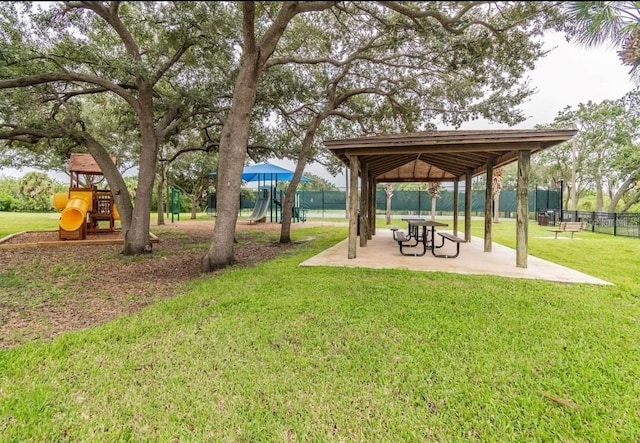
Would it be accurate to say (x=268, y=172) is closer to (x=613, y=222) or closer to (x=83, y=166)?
(x=83, y=166)

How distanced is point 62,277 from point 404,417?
17.6 feet

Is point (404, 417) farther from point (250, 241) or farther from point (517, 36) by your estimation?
point (250, 241)

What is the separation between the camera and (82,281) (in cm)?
481

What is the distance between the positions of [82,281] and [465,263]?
6.12 metres

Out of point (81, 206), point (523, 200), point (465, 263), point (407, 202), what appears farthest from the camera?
point (407, 202)

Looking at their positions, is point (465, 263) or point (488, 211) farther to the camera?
A: point (488, 211)

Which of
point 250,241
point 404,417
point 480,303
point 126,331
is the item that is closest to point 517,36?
point 480,303

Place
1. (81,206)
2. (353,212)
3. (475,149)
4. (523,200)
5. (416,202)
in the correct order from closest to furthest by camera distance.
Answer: (523,200) → (475,149) → (353,212) → (81,206) → (416,202)

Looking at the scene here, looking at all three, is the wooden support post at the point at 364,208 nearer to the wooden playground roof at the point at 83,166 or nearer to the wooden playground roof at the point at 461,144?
the wooden playground roof at the point at 461,144

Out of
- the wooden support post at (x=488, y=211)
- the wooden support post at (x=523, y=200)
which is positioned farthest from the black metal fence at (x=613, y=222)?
the wooden support post at (x=523, y=200)

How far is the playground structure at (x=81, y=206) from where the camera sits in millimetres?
8211

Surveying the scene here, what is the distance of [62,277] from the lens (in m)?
4.99

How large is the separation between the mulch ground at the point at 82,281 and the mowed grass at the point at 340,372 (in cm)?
53

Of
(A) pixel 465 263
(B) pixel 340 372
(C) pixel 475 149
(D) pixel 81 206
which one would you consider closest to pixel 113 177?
(D) pixel 81 206
